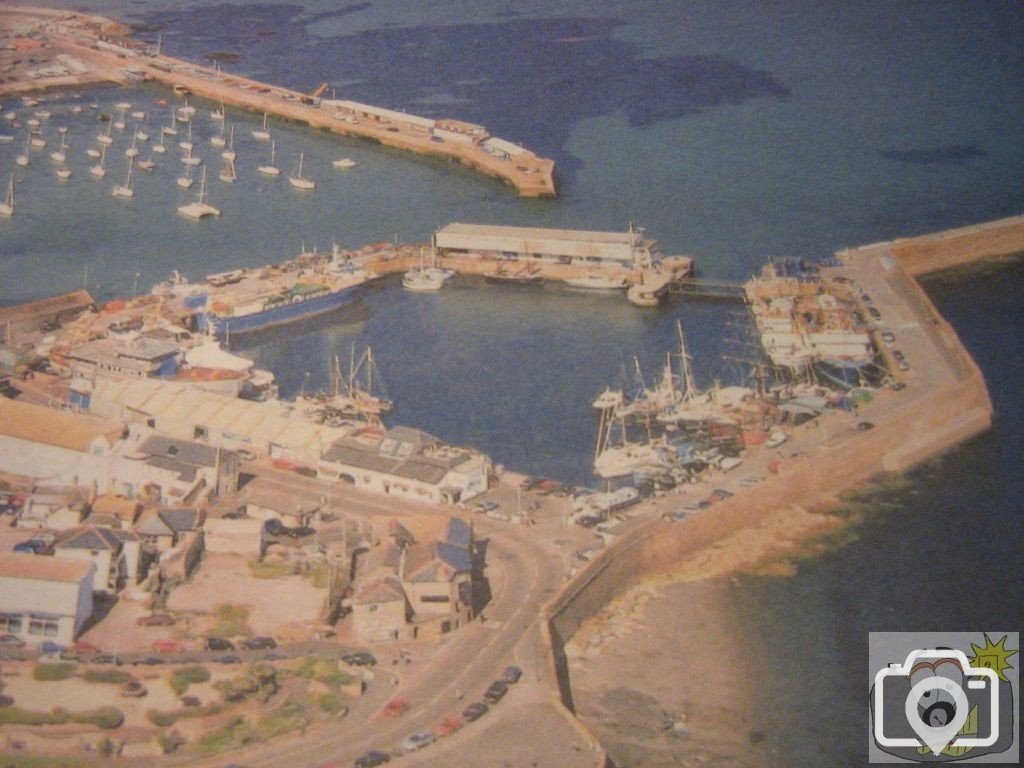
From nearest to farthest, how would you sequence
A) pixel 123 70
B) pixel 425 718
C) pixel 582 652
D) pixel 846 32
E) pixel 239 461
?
1. pixel 425 718
2. pixel 582 652
3. pixel 239 461
4. pixel 123 70
5. pixel 846 32

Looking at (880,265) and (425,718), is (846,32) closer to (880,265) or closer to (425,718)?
(880,265)

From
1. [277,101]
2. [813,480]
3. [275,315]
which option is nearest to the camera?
[813,480]

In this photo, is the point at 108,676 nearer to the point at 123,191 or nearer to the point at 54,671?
the point at 54,671

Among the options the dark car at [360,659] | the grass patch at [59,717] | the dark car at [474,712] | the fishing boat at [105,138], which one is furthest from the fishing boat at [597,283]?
the grass patch at [59,717]

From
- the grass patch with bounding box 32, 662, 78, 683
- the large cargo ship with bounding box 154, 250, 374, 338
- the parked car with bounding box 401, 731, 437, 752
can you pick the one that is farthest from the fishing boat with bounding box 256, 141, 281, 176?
the parked car with bounding box 401, 731, 437, 752

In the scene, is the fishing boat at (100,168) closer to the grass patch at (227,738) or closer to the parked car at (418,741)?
the grass patch at (227,738)

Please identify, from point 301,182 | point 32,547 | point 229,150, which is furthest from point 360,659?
point 229,150

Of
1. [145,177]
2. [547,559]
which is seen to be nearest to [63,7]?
[145,177]
